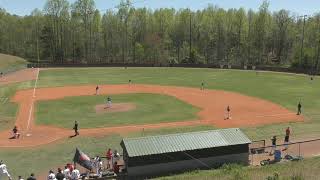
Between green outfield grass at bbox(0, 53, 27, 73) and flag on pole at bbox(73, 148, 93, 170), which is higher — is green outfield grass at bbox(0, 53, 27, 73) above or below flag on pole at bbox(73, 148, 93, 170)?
above

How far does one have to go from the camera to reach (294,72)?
296 ft

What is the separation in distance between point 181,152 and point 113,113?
20783 mm

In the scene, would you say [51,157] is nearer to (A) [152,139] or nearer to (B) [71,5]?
(A) [152,139]

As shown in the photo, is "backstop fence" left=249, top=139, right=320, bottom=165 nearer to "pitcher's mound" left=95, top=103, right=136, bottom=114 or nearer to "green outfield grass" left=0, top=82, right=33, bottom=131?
"pitcher's mound" left=95, top=103, right=136, bottom=114

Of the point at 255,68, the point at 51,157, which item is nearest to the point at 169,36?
the point at 255,68

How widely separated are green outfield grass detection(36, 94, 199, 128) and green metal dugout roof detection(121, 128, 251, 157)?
47.3 feet

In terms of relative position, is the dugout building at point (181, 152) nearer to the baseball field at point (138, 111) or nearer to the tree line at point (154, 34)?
the baseball field at point (138, 111)

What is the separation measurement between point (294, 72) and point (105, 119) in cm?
5944

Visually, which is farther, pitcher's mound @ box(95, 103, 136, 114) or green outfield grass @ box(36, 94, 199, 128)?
pitcher's mound @ box(95, 103, 136, 114)

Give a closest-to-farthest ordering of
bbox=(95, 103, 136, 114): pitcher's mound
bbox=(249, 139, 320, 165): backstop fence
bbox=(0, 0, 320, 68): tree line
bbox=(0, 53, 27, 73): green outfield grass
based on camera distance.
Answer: bbox=(249, 139, 320, 165): backstop fence → bbox=(95, 103, 136, 114): pitcher's mound → bbox=(0, 53, 27, 73): green outfield grass → bbox=(0, 0, 320, 68): tree line

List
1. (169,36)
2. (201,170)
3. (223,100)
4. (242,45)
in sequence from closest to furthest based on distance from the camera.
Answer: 1. (201,170)
2. (223,100)
3. (242,45)
4. (169,36)

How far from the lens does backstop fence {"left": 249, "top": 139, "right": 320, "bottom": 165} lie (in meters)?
28.6

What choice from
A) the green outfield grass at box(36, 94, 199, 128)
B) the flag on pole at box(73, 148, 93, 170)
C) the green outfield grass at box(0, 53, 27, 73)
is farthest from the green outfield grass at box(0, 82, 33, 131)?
the green outfield grass at box(0, 53, 27, 73)

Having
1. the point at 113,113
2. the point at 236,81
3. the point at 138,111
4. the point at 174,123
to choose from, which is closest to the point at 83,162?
the point at 174,123
